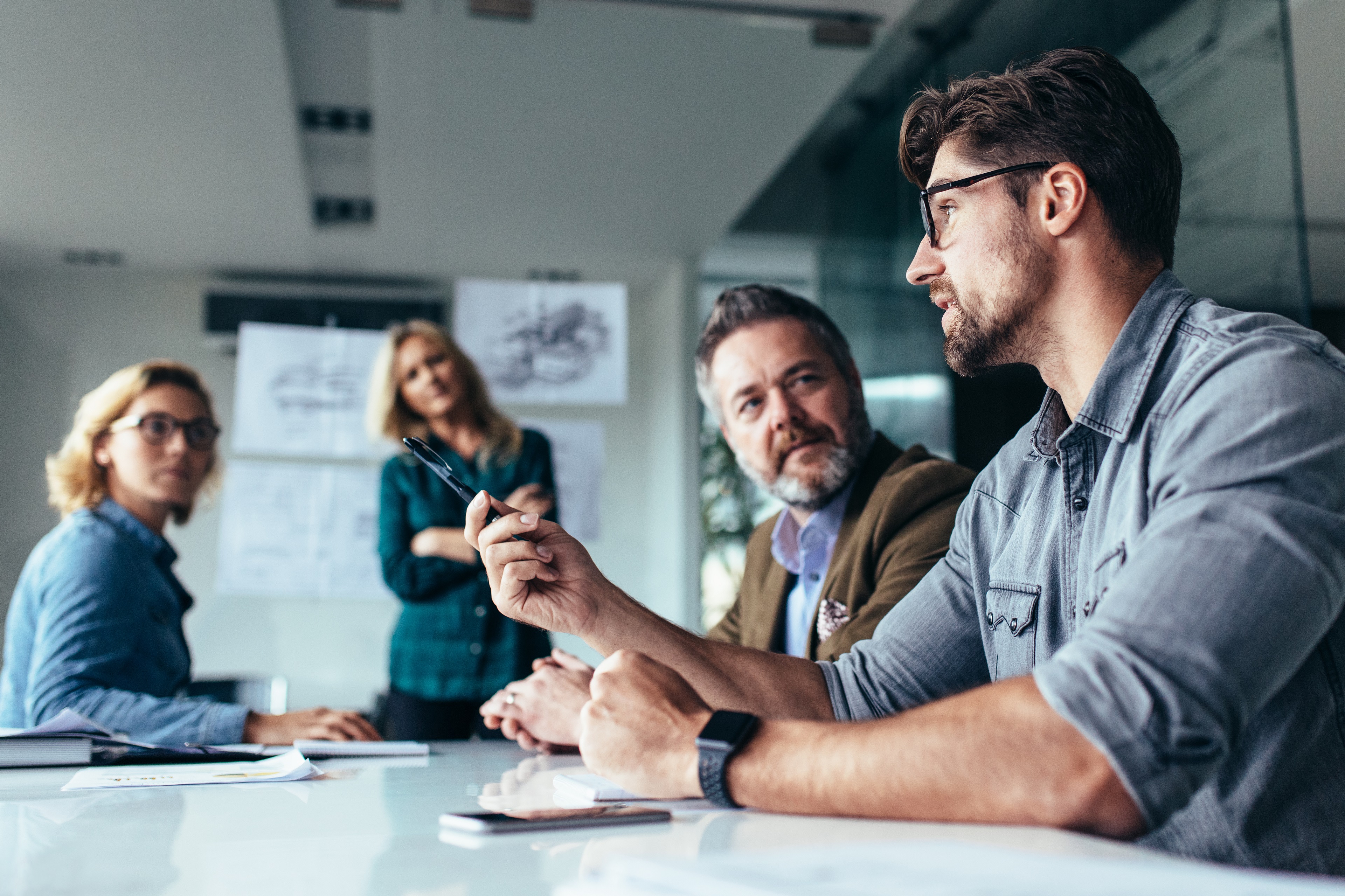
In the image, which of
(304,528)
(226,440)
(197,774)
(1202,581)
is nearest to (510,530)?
(197,774)

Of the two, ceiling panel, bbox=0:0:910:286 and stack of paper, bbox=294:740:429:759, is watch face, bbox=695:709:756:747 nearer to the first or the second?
stack of paper, bbox=294:740:429:759

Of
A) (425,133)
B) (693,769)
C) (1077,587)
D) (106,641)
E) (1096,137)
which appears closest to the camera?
(693,769)

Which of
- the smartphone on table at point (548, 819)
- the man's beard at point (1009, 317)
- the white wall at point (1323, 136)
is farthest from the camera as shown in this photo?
the white wall at point (1323, 136)

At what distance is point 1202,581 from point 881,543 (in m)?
0.93

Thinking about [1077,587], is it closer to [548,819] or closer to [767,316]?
[548,819]

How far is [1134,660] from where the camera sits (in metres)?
0.73

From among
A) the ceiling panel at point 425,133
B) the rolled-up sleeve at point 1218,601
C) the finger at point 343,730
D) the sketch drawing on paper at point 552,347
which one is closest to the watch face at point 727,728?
the rolled-up sleeve at point 1218,601

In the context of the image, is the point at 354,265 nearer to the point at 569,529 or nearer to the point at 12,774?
the point at 569,529

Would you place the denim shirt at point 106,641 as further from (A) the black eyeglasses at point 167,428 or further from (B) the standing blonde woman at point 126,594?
(A) the black eyeglasses at point 167,428

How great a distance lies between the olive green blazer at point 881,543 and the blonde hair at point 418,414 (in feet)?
4.28

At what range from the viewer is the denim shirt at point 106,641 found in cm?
177

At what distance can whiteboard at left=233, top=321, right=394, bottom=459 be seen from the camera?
313cm

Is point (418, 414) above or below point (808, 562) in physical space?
above

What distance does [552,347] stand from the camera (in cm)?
330
